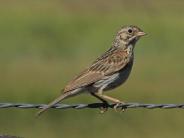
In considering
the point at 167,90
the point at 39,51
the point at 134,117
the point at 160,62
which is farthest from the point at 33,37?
the point at 134,117

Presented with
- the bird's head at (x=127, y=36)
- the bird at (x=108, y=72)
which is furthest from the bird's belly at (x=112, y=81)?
the bird's head at (x=127, y=36)

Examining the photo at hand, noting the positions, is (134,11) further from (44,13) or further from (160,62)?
(160,62)

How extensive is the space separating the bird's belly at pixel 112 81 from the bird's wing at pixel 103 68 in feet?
0.15

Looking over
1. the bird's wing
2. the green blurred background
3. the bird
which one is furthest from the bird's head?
the green blurred background

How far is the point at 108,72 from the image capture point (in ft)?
45.8

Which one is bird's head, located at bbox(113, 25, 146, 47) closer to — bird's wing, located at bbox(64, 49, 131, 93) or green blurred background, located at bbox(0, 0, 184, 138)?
bird's wing, located at bbox(64, 49, 131, 93)

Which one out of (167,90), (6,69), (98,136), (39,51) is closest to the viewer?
(98,136)

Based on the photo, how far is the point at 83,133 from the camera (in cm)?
1755

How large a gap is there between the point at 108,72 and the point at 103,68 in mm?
104

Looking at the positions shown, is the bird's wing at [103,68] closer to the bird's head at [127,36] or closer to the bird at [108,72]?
the bird at [108,72]

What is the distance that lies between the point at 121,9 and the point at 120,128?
15.2 meters

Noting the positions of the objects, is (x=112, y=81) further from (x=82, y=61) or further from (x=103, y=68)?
(x=82, y=61)

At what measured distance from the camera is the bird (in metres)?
13.4

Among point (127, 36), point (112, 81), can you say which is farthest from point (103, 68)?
point (127, 36)
